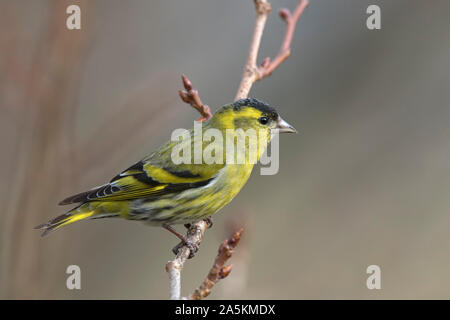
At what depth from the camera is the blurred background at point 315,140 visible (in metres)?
7.52

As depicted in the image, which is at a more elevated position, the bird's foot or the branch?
the branch

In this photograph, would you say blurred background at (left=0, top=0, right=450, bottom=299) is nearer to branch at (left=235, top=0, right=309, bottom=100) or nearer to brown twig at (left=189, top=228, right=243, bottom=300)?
branch at (left=235, top=0, right=309, bottom=100)

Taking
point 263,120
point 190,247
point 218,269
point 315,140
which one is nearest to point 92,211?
point 190,247

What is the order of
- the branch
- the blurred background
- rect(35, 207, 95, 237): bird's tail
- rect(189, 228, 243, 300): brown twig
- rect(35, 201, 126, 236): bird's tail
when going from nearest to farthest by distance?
rect(189, 228, 243, 300): brown twig → rect(35, 207, 95, 237): bird's tail → rect(35, 201, 126, 236): bird's tail → the branch → the blurred background

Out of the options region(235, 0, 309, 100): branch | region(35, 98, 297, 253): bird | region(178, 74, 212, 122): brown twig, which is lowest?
region(35, 98, 297, 253): bird

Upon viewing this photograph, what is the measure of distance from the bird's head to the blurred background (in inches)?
86.1

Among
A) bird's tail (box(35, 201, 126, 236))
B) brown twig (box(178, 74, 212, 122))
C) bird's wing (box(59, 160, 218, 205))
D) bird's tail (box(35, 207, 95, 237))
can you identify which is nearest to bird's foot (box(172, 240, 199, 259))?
bird's wing (box(59, 160, 218, 205))

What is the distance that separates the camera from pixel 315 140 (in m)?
8.67

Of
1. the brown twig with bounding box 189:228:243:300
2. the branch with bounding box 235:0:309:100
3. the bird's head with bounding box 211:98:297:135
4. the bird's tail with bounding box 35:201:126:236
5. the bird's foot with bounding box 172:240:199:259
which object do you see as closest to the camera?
the brown twig with bounding box 189:228:243:300

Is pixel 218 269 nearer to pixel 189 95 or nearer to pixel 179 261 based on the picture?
pixel 179 261

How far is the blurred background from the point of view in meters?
7.52

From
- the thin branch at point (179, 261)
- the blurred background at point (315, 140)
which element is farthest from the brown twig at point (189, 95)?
the blurred background at point (315, 140)

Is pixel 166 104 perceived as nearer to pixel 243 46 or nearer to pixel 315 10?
pixel 243 46

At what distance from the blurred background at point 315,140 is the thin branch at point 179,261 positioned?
2.06 meters
